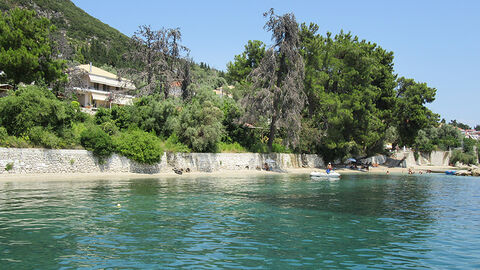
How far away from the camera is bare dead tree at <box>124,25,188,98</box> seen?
5591 centimetres

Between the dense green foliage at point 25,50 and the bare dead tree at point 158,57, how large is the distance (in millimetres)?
14515

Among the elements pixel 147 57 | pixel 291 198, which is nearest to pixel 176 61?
pixel 147 57

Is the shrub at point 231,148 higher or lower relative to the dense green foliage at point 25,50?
lower

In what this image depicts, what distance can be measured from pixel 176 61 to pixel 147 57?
4.50 meters

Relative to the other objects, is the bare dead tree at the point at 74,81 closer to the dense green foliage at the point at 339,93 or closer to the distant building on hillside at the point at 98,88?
the distant building on hillside at the point at 98,88

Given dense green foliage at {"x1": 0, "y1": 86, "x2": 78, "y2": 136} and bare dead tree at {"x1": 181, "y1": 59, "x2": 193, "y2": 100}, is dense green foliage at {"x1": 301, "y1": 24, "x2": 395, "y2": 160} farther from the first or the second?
dense green foliage at {"x1": 0, "y1": 86, "x2": 78, "y2": 136}

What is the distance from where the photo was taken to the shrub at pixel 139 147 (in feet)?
127

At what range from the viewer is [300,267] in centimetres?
1101

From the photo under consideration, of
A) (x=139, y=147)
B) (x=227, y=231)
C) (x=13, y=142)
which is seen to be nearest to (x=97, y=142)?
(x=139, y=147)

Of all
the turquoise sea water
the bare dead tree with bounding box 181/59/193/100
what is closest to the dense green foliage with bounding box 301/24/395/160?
the bare dead tree with bounding box 181/59/193/100

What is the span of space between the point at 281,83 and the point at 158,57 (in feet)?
66.2

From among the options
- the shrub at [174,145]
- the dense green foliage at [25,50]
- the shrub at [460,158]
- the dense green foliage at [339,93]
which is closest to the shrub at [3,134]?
the dense green foliage at [25,50]

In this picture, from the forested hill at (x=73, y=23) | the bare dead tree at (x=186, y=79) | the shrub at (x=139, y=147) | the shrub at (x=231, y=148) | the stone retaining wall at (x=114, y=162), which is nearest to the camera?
the stone retaining wall at (x=114, y=162)

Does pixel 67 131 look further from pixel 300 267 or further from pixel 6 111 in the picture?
pixel 300 267
